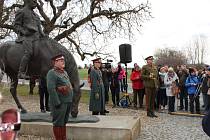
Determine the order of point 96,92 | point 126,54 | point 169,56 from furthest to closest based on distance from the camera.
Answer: point 169,56 → point 126,54 → point 96,92

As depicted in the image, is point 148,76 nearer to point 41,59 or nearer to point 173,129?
Answer: point 173,129

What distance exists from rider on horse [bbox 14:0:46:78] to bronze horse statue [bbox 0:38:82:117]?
13 centimetres

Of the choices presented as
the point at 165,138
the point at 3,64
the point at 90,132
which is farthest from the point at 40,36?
the point at 165,138

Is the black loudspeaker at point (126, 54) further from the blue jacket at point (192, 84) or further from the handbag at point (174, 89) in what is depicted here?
the blue jacket at point (192, 84)

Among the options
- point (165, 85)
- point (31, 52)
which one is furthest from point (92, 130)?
point (165, 85)

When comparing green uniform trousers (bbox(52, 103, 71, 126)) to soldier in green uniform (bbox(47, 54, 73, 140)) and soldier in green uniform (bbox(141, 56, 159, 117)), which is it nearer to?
soldier in green uniform (bbox(47, 54, 73, 140))

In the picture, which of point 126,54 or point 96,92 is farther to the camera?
point 126,54

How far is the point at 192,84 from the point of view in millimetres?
13664

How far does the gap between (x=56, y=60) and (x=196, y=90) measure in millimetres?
8294

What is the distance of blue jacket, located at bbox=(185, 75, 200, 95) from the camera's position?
13664mm

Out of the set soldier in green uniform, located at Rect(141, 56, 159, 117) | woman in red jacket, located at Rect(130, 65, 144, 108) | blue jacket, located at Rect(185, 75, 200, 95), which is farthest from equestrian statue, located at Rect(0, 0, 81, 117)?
woman in red jacket, located at Rect(130, 65, 144, 108)

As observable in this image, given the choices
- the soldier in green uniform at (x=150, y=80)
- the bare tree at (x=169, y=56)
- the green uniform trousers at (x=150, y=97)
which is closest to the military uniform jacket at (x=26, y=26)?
the soldier in green uniform at (x=150, y=80)

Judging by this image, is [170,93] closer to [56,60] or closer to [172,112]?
[172,112]

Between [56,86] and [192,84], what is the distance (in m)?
8.14
